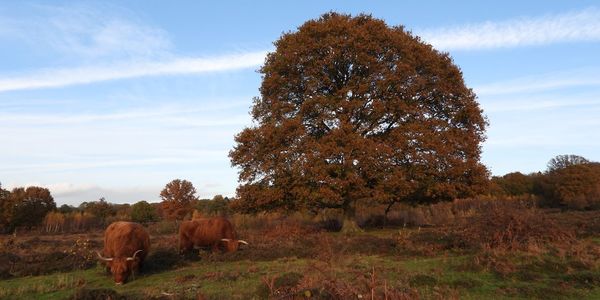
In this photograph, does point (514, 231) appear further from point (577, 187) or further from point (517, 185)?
point (517, 185)

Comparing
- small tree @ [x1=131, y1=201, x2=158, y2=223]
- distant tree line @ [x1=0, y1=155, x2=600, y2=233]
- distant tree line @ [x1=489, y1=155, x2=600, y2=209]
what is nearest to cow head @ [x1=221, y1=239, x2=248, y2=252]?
distant tree line @ [x1=0, y1=155, x2=600, y2=233]

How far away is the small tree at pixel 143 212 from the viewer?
202ft

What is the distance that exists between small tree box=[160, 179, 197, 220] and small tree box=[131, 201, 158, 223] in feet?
6.57

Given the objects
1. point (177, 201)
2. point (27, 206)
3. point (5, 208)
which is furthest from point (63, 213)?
point (177, 201)

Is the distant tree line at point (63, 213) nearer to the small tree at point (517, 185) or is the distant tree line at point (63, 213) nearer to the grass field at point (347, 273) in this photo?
the grass field at point (347, 273)

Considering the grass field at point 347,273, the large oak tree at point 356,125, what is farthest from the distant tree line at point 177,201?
the grass field at point 347,273

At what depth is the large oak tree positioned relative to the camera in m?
23.6

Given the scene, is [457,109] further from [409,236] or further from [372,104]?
[409,236]

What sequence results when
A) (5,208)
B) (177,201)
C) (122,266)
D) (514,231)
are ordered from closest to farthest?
(122,266), (514,231), (5,208), (177,201)

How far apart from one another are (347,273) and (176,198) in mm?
56984

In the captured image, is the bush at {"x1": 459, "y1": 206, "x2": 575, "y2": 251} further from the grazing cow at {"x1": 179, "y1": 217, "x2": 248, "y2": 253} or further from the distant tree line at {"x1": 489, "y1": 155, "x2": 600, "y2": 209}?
the distant tree line at {"x1": 489, "y1": 155, "x2": 600, "y2": 209}

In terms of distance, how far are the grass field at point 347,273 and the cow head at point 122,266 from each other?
30 cm

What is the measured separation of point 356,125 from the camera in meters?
25.6

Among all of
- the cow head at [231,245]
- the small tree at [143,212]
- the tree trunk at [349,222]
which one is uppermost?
the small tree at [143,212]
